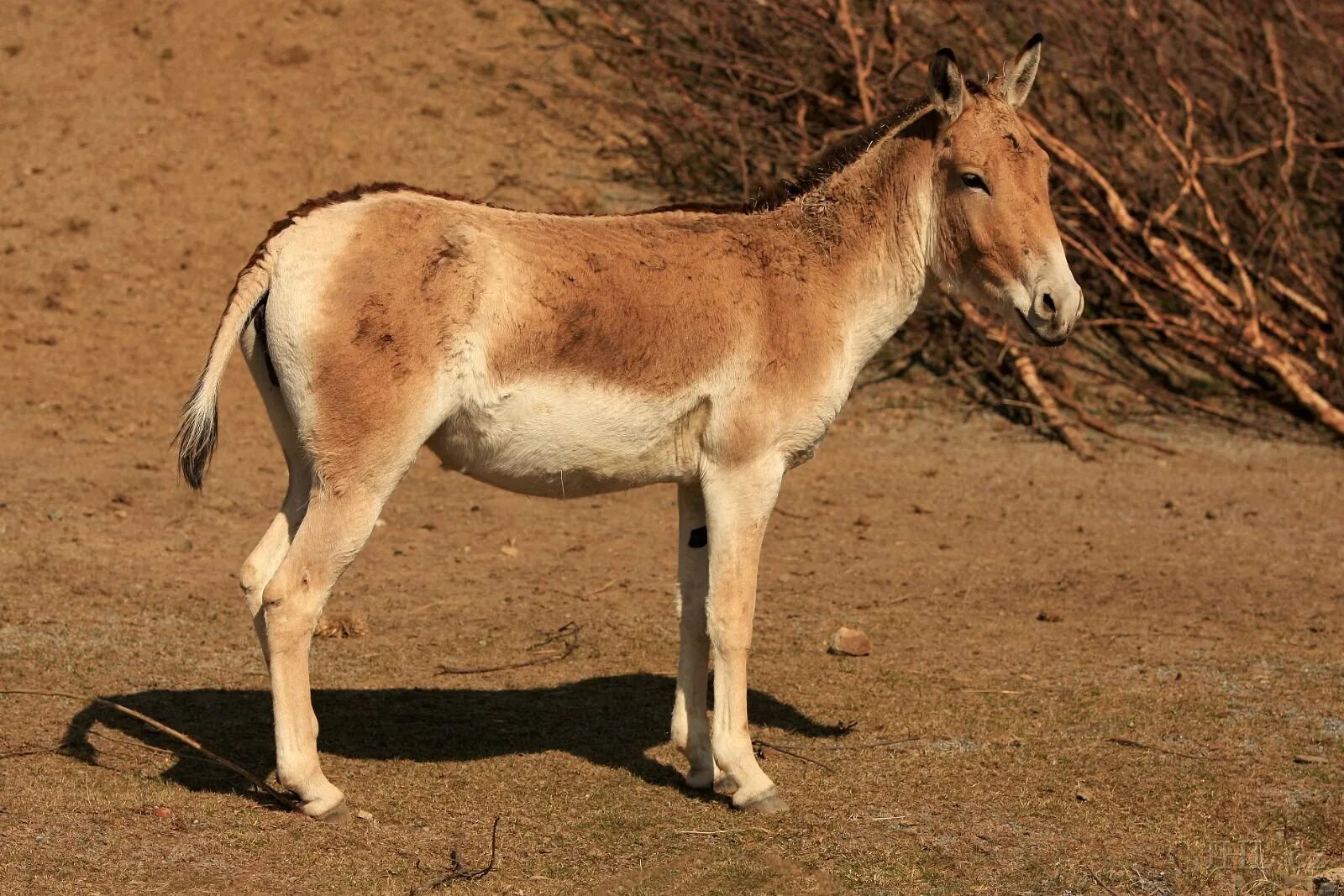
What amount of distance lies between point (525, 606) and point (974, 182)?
374 centimetres

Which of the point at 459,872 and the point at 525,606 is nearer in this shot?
the point at 459,872

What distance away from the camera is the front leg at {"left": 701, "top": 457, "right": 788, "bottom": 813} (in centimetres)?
528

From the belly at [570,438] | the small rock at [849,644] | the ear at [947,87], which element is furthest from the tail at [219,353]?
the small rock at [849,644]

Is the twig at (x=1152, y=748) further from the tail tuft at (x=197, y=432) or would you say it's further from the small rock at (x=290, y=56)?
the small rock at (x=290, y=56)

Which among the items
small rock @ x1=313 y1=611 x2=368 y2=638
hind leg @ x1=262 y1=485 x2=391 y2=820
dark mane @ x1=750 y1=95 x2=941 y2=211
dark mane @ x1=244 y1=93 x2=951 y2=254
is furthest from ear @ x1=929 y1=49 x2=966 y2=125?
small rock @ x1=313 y1=611 x2=368 y2=638

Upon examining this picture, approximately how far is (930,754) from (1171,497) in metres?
5.60

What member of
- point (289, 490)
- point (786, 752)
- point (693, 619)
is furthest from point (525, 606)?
point (289, 490)

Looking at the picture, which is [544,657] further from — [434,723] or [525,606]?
[434,723]

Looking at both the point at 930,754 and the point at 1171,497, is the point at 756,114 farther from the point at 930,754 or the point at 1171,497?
the point at 930,754

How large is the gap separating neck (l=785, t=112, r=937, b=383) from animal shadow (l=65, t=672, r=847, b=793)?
1808 millimetres

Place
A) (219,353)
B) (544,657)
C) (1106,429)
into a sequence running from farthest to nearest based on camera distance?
(1106,429) < (544,657) < (219,353)

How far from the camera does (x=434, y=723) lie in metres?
6.29

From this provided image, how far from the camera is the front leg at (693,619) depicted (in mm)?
5648

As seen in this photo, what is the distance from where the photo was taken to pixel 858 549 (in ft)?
31.2
